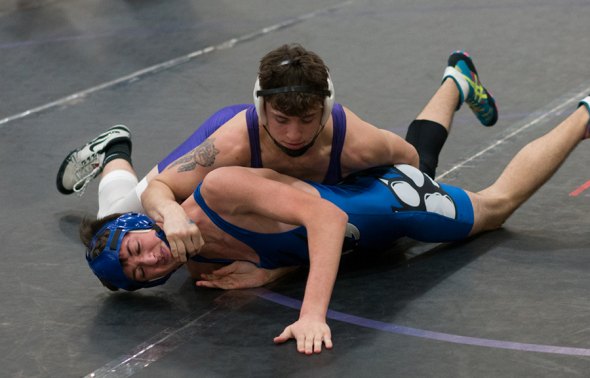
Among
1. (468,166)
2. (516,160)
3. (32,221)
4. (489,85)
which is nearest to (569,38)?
(489,85)

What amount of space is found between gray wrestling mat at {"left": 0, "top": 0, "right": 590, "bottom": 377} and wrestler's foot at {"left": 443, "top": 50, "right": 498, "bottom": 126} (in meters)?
0.17

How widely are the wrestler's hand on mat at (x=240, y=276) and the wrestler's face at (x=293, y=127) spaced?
54cm

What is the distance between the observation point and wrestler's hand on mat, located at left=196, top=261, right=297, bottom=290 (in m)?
4.18

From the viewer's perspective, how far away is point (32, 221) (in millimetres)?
Result: 4922

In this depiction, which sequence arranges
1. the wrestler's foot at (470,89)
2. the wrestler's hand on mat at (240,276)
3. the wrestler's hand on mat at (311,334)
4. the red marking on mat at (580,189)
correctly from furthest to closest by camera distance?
the wrestler's foot at (470,89) < the red marking on mat at (580,189) < the wrestler's hand on mat at (240,276) < the wrestler's hand on mat at (311,334)

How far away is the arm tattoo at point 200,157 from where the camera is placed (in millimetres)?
4133

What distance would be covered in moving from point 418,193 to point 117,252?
1.10 m

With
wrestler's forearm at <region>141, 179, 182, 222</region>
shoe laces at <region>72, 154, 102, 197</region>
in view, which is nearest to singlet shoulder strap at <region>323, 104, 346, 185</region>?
wrestler's forearm at <region>141, 179, 182, 222</region>

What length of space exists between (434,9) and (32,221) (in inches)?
148

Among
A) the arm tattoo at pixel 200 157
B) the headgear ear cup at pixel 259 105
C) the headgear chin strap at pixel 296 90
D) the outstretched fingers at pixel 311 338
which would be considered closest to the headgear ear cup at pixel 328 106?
the headgear chin strap at pixel 296 90

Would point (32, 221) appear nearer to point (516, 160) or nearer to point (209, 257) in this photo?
point (209, 257)

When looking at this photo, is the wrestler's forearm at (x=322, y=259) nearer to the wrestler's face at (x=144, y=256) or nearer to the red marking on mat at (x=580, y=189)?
the wrestler's face at (x=144, y=256)

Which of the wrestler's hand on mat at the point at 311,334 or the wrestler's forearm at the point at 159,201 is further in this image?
the wrestler's forearm at the point at 159,201

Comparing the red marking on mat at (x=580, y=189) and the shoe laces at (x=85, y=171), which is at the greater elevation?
the red marking on mat at (x=580, y=189)
